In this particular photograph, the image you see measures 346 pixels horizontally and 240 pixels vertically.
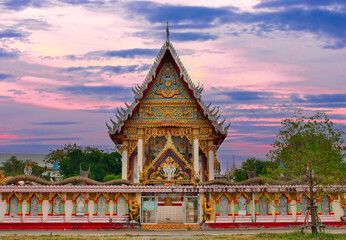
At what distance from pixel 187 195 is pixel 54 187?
22.3 feet

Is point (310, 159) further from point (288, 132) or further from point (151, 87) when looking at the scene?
point (151, 87)

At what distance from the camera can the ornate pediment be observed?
79.1 ft

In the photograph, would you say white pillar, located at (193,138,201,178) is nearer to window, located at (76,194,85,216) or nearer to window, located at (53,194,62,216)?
window, located at (76,194,85,216)

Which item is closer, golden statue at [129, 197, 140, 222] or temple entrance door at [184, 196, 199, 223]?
golden statue at [129, 197, 140, 222]

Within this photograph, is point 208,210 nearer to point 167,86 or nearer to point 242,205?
point 242,205

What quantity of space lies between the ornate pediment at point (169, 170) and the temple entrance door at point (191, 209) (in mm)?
1658

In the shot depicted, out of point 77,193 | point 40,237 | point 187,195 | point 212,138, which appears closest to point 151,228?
point 187,195

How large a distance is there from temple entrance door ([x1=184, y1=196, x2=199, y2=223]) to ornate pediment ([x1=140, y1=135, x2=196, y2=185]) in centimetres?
166

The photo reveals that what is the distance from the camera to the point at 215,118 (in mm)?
25891

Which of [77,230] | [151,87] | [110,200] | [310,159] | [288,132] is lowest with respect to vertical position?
[77,230]

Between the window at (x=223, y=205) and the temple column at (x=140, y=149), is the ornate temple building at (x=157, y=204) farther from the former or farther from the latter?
the temple column at (x=140, y=149)

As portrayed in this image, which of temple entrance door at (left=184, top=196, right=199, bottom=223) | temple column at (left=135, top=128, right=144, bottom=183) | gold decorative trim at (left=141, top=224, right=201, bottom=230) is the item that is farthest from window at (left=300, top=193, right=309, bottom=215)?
temple column at (left=135, top=128, right=144, bottom=183)

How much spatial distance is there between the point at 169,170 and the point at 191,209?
271 centimetres

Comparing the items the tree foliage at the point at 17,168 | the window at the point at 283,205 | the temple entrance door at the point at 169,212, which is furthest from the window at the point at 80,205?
the tree foliage at the point at 17,168
